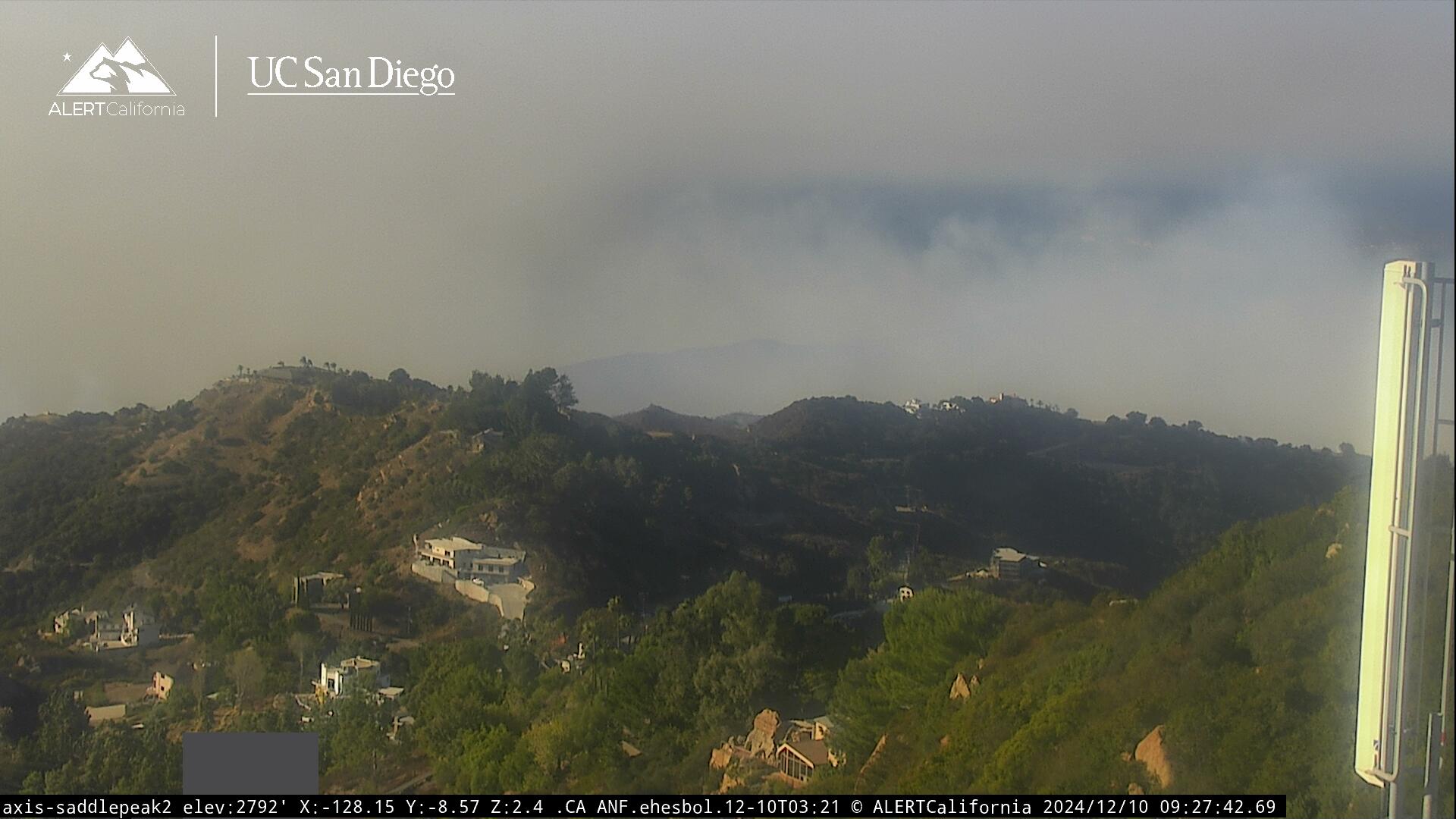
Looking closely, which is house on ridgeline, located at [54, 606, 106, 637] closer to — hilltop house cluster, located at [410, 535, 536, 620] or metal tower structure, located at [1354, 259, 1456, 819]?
hilltop house cluster, located at [410, 535, 536, 620]

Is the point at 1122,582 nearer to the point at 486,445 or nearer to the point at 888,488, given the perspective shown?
the point at 888,488

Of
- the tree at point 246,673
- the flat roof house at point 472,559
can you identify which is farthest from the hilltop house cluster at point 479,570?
the tree at point 246,673

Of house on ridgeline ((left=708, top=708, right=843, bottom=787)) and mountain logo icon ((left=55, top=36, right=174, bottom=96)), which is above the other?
mountain logo icon ((left=55, top=36, right=174, bottom=96))

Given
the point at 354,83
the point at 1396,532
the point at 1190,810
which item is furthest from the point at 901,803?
the point at 354,83

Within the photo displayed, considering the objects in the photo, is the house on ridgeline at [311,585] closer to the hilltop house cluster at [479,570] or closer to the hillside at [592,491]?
the hillside at [592,491]

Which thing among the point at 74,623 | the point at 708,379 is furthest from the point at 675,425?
the point at 74,623

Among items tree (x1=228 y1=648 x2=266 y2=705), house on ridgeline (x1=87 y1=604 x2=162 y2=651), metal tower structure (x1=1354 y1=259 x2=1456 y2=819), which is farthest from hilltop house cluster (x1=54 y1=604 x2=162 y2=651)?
metal tower structure (x1=1354 y1=259 x2=1456 y2=819)
